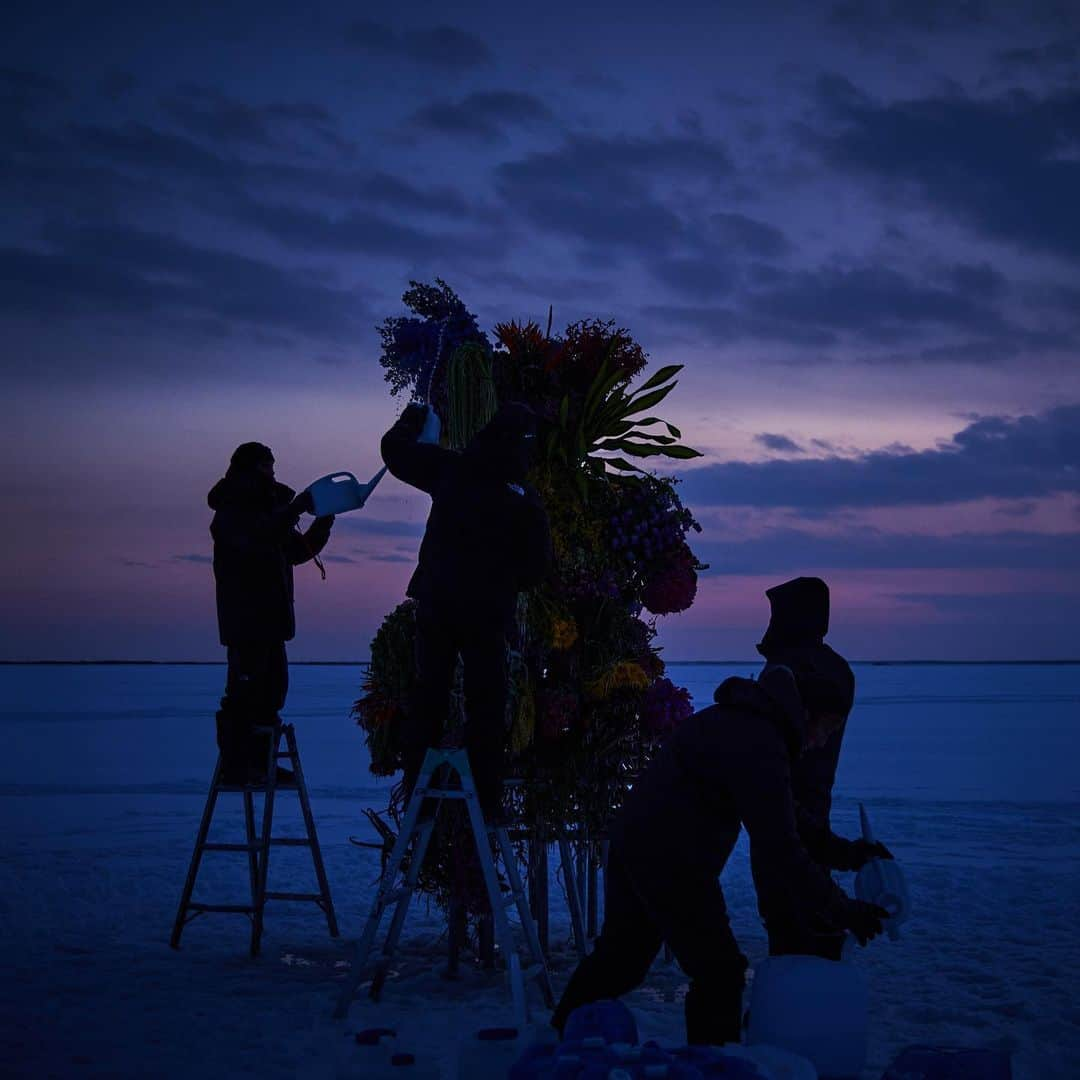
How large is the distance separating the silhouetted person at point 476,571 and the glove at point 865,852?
204 centimetres

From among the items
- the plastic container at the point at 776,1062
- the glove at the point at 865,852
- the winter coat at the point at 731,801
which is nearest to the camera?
the plastic container at the point at 776,1062

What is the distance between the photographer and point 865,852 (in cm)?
416

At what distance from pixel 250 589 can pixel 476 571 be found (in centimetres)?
182

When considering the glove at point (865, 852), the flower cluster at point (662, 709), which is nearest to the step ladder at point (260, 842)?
the flower cluster at point (662, 709)

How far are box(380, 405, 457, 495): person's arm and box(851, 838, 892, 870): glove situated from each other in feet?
8.51

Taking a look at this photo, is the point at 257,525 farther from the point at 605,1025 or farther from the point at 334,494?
the point at 605,1025

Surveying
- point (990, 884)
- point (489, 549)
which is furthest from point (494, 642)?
point (990, 884)

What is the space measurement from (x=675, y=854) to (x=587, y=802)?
9.21ft

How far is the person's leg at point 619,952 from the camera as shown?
412 cm

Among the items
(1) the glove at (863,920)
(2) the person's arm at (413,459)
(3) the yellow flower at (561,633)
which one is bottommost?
(1) the glove at (863,920)

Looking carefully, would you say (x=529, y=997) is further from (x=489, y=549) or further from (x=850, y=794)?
(x=850, y=794)

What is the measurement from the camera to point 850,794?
1677 centimetres

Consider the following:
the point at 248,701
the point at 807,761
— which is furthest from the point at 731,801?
the point at 248,701

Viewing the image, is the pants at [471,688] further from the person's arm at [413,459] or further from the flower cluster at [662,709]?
the flower cluster at [662,709]
